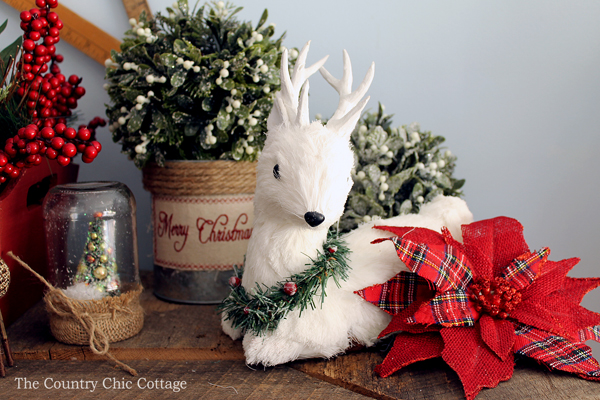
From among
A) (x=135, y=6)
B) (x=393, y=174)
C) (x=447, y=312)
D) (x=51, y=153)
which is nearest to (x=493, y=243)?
(x=447, y=312)

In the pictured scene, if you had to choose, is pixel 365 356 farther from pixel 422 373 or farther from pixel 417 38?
pixel 417 38

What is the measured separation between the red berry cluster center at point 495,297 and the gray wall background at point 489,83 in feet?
1.78

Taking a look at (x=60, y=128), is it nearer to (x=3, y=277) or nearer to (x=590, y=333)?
(x=3, y=277)

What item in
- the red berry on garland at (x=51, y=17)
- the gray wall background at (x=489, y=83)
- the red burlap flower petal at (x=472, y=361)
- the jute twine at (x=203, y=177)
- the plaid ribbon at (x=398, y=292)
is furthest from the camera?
the gray wall background at (x=489, y=83)

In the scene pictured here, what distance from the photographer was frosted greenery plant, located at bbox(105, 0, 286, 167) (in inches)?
36.6

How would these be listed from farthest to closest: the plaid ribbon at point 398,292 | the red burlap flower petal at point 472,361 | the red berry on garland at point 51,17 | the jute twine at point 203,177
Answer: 1. the jute twine at point 203,177
2. the red berry on garland at point 51,17
3. the plaid ribbon at point 398,292
4. the red burlap flower petal at point 472,361

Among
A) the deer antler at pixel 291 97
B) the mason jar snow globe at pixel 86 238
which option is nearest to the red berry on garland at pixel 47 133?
the mason jar snow globe at pixel 86 238

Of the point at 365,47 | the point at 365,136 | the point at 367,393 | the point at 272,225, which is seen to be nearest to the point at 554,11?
the point at 365,47

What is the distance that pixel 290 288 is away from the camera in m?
0.69

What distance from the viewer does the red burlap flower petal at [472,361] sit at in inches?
25.5

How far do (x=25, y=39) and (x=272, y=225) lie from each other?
610 mm

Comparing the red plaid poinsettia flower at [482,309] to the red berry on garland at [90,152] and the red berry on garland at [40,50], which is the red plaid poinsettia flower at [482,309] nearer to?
the red berry on garland at [90,152]

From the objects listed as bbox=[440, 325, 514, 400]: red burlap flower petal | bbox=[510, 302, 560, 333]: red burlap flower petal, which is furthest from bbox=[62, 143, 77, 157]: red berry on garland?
bbox=[510, 302, 560, 333]: red burlap flower petal

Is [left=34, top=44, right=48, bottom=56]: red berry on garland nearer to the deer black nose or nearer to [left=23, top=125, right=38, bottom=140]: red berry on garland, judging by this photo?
[left=23, top=125, right=38, bottom=140]: red berry on garland
